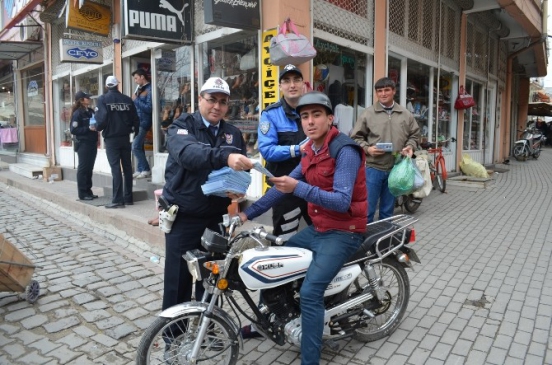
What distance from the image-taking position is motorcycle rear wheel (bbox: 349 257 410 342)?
10.4 feet

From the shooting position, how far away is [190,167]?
265 cm

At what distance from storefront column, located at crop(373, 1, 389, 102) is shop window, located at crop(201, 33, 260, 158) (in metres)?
2.51

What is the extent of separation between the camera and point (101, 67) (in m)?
9.89

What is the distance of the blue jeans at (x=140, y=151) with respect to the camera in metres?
8.13

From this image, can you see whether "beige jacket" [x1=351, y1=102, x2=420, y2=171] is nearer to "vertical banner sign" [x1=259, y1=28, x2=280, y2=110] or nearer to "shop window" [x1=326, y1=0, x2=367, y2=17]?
"vertical banner sign" [x1=259, y1=28, x2=280, y2=110]

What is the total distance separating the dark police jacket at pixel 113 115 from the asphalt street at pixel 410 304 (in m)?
1.51

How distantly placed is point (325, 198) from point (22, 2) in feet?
35.2

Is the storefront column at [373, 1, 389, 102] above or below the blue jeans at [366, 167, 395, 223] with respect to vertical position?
above

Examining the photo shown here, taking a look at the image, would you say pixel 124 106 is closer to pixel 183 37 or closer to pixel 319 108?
pixel 183 37

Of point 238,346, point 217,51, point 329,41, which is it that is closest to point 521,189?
point 329,41

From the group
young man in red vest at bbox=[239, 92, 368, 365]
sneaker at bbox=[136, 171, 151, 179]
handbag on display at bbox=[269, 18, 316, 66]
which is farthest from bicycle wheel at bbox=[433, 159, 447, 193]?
young man in red vest at bbox=[239, 92, 368, 365]

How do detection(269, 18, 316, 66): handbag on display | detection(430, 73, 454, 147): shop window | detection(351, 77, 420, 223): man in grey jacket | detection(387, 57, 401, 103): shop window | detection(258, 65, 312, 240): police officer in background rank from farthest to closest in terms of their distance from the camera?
detection(430, 73, 454, 147): shop window < detection(387, 57, 401, 103): shop window < detection(351, 77, 420, 223): man in grey jacket < detection(269, 18, 316, 66): handbag on display < detection(258, 65, 312, 240): police officer in background

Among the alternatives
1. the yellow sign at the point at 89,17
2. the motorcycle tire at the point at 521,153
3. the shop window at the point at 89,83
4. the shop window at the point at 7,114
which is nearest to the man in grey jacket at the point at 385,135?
the yellow sign at the point at 89,17

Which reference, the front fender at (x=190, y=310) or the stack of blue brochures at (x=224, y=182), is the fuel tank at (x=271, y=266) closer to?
the front fender at (x=190, y=310)
